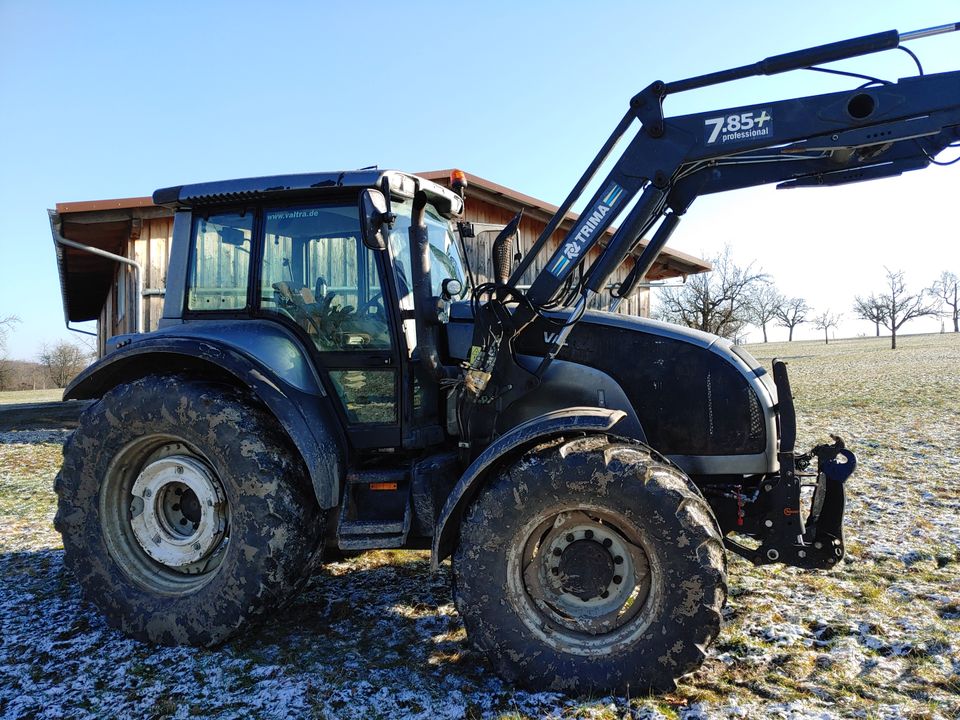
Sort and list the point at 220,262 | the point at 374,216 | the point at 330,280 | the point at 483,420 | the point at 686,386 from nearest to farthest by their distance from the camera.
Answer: the point at 374,216
the point at 686,386
the point at 483,420
the point at 330,280
the point at 220,262

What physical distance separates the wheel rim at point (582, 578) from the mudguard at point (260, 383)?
1.18 metres

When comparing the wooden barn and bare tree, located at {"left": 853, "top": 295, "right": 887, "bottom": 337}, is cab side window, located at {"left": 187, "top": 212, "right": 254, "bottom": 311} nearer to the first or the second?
the wooden barn

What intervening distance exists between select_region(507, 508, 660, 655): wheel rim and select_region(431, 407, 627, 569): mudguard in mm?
348

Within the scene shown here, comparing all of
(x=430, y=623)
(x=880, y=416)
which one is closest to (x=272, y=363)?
(x=430, y=623)

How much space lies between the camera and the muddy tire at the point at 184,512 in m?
3.40

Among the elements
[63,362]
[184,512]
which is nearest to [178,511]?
[184,512]

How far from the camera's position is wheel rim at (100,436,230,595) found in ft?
12.0

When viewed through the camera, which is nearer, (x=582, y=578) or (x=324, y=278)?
(x=582, y=578)

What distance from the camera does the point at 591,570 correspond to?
9.96ft

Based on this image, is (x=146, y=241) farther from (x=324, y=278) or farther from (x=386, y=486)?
(x=386, y=486)

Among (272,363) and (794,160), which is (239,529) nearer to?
(272,363)

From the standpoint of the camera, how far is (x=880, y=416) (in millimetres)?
12188

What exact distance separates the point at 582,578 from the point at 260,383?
2.00 metres

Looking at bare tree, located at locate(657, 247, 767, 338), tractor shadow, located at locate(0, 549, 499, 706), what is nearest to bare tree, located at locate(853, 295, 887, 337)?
bare tree, located at locate(657, 247, 767, 338)
